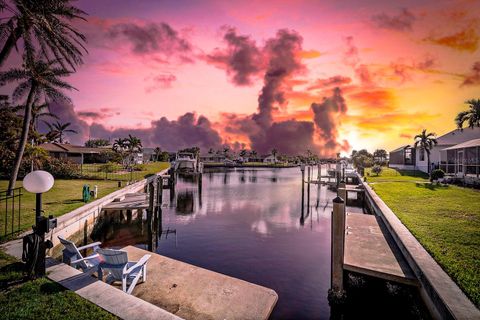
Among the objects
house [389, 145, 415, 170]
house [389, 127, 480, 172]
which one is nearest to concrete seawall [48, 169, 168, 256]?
house [389, 127, 480, 172]

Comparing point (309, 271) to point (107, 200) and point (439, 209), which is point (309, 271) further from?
point (107, 200)

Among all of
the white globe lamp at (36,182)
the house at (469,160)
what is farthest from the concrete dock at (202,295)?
the house at (469,160)

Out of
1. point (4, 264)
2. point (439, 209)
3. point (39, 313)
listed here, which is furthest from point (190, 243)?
point (439, 209)

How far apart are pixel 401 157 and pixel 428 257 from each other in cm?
6635

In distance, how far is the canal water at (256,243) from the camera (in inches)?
429

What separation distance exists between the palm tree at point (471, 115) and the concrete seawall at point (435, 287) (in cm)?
3238

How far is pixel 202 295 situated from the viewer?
786cm

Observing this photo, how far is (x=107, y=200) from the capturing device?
65.5 feet

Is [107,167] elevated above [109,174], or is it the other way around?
[107,167]

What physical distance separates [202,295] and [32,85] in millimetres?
24378

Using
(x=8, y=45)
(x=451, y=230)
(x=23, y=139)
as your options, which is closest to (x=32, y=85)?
(x=23, y=139)

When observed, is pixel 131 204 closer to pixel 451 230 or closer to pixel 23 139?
pixel 23 139

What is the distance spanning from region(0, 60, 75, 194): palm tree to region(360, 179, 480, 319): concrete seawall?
24.5m

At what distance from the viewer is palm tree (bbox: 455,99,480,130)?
32406 millimetres
